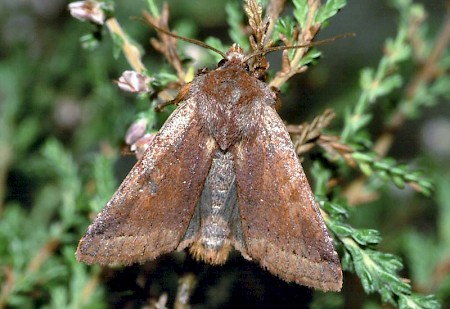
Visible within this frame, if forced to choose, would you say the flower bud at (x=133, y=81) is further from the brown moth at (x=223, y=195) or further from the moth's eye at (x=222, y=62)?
the moth's eye at (x=222, y=62)

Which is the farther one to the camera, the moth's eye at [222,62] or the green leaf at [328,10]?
the moth's eye at [222,62]

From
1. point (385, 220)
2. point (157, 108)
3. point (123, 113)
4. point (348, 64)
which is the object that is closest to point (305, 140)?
point (157, 108)

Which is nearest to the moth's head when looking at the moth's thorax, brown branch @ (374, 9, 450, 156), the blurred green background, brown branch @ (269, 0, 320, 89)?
the moth's thorax

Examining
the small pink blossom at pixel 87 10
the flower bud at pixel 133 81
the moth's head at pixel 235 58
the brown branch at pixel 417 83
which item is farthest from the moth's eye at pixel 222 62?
the brown branch at pixel 417 83

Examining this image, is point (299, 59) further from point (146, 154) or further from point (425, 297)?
point (425, 297)

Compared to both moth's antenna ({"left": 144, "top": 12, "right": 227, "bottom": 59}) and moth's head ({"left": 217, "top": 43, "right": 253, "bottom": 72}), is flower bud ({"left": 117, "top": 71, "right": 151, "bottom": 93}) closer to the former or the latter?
moth's antenna ({"left": 144, "top": 12, "right": 227, "bottom": 59})

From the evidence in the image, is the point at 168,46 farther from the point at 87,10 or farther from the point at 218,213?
the point at 218,213
